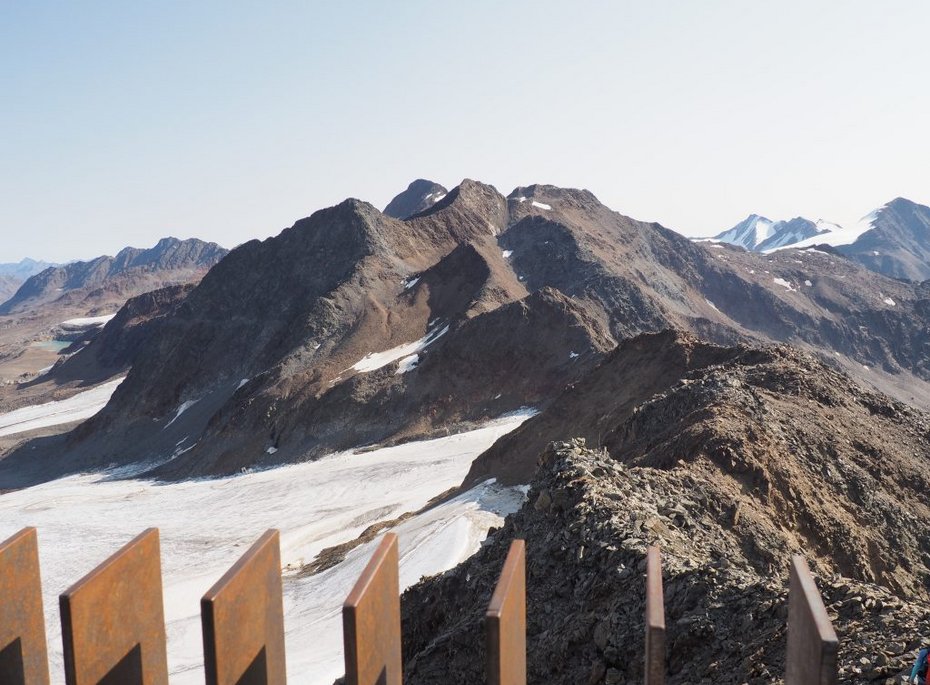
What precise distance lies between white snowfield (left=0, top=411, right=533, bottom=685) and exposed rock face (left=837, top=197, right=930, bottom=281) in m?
127

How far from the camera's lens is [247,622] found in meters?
2.12

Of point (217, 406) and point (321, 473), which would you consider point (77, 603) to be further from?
point (217, 406)

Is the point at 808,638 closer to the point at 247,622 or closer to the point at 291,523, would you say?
the point at 247,622

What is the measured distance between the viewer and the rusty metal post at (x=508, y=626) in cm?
187

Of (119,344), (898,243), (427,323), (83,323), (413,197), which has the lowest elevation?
(427,323)

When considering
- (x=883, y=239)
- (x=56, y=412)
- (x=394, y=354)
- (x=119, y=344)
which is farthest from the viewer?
(x=883, y=239)

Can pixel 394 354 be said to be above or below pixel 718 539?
above

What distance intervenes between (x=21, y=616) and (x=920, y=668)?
3.98 meters

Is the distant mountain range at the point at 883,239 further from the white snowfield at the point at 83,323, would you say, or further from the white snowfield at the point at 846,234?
the white snowfield at the point at 83,323

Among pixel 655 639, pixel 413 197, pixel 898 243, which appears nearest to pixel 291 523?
pixel 655 639

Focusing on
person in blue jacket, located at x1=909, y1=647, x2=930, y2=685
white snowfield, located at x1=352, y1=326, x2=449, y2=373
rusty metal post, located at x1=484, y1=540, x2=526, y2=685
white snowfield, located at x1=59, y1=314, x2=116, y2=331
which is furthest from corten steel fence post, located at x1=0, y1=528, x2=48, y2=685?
white snowfield, located at x1=59, y1=314, x2=116, y2=331

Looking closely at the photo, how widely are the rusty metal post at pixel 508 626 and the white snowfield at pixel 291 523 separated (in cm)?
1252

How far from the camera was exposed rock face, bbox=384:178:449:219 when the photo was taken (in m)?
135

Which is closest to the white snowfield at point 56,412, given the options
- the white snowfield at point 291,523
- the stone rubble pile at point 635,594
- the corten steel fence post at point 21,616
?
the white snowfield at point 291,523
